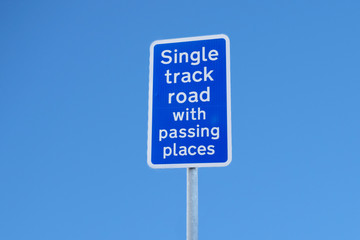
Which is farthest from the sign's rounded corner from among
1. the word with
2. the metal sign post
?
the word with

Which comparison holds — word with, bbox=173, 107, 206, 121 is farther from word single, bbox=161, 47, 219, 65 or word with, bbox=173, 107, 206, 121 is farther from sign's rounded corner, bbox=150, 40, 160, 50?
sign's rounded corner, bbox=150, 40, 160, 50

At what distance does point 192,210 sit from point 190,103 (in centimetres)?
53

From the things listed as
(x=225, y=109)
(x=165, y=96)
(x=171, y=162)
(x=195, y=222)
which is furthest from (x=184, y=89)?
(x=195, y=222)

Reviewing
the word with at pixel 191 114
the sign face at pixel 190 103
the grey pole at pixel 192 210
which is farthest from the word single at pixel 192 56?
the grey pole at pixel 192 210

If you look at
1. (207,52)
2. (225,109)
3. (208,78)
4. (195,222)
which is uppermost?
(207,52)

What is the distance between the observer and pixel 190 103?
206 centimetres

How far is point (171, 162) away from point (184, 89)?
14.9 inches

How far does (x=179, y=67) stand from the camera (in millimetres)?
2154

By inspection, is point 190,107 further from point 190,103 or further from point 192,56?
point 192,56

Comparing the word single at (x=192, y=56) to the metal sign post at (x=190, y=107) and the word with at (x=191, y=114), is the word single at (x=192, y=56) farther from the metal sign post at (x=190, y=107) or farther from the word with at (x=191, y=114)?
the word with at (x=191, y=114)

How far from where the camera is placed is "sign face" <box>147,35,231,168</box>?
1.98 metres

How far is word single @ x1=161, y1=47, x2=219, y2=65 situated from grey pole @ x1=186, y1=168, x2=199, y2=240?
609 mm

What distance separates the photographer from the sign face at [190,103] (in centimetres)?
198

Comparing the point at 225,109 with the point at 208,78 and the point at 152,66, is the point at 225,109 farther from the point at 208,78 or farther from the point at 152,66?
the point at 152,66
